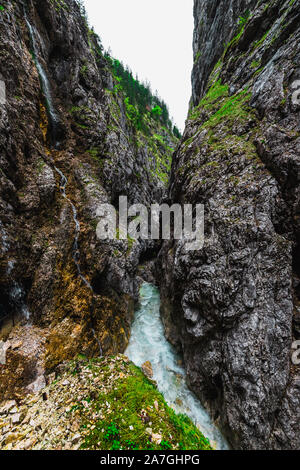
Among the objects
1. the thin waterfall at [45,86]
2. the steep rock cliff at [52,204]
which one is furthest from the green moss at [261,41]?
the thin waterfall at [45,86]

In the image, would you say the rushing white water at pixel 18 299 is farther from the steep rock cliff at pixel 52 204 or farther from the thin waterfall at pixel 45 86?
the thin waterfall at pixel 45 86

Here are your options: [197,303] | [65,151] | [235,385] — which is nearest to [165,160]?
[65,151]

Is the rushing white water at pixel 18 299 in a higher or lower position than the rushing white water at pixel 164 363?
higher

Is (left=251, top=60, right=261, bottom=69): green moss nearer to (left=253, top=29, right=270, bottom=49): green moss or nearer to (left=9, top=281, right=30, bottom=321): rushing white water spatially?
(left=253, top=29, right=270, bottom=49): green moss

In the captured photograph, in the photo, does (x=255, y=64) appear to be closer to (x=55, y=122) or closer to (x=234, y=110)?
(x=234, y=110)

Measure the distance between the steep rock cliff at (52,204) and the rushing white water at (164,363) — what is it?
121 cm

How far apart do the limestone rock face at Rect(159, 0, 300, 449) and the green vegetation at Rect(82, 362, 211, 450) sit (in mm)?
2491

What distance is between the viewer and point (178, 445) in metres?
4.26

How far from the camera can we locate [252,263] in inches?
274

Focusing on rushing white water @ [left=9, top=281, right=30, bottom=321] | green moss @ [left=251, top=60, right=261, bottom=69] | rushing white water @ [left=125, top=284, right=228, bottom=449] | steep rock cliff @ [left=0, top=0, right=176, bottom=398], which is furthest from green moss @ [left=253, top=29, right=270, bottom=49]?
rushing white water @ [left=125, top=284, right=228, bottom=449]

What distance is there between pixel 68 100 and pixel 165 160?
3066cm

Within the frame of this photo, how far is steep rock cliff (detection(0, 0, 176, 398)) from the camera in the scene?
22.7ft

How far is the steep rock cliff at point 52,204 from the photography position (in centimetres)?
693

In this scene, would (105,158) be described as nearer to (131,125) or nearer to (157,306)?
(157,306)
